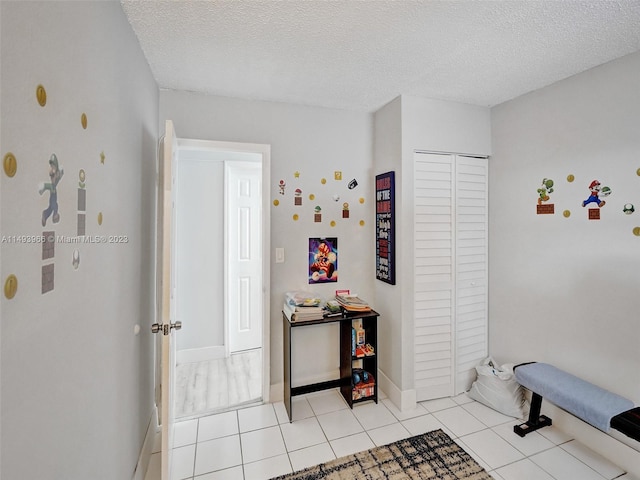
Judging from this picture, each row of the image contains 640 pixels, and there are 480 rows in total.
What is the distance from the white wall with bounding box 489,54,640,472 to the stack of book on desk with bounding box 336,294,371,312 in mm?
1209

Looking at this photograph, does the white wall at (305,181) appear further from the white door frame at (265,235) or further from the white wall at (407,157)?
the white wall at (407,157)

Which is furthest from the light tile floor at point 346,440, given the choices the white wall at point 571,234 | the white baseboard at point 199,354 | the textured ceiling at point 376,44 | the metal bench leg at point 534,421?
the textured ceiling at point 376,44

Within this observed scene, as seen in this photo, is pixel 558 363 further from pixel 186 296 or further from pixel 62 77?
pixel 186 296

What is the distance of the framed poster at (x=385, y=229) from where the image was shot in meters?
2.57

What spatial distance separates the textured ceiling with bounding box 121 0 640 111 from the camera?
4.87 ft

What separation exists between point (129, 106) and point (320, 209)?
1579 millimetres

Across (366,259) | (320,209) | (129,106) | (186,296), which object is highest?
(129,106)

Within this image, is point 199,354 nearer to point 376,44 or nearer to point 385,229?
point 385,229

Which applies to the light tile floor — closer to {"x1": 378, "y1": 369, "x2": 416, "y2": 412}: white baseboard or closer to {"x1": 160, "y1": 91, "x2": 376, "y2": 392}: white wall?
{"x1": 378, "y1": 369, "x2": 416, "y2": 412}: white baseboard

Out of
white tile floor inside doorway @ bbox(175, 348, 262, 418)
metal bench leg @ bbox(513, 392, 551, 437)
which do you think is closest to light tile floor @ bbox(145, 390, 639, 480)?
metal bench leg @ bbox(513, 392, 551, 437)

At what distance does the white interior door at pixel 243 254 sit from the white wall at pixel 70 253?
1.66 metres

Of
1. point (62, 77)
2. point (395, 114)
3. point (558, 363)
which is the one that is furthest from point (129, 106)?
point (558, 363)

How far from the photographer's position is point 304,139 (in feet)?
8.82

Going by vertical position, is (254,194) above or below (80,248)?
above
